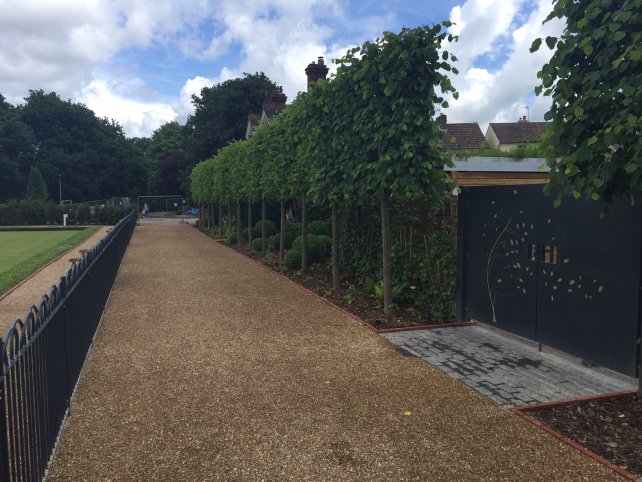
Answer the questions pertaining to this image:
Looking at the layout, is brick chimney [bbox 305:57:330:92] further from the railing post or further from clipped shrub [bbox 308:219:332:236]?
the railing post

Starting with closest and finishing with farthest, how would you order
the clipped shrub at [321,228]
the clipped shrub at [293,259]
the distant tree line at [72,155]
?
the clipped shrub at [293,259]
the clipped shrub at [321,228]
the distant tree line at [72,155]

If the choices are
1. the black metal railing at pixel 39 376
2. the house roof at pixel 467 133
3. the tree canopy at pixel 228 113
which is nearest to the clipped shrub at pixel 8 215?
the tree canopy at pixel 228 113

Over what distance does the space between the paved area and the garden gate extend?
0.55 feet

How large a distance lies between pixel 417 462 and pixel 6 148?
69.9m

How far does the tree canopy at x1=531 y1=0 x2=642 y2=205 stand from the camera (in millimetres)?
3564

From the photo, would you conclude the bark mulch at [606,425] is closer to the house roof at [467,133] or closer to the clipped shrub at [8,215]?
the house roof at [467,133]

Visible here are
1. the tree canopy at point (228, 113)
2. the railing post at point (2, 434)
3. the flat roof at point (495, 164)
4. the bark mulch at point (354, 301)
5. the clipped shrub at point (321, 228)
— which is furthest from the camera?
the tree canopy at point (228, 113)

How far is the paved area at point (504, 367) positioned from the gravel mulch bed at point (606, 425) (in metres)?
0.21

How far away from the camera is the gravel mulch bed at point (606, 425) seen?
3.68 meters

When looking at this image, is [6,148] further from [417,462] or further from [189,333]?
[417,462]

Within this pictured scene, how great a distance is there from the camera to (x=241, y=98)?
153ft

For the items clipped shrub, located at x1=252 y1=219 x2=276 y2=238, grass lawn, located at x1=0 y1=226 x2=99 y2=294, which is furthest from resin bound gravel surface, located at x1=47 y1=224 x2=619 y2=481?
clipped shrub, located at x1=252 y1=219 x2=276 y2=238

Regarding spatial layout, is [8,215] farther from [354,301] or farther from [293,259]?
[354,301]

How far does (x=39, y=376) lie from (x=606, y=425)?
413 centimetres
